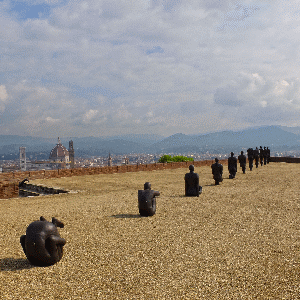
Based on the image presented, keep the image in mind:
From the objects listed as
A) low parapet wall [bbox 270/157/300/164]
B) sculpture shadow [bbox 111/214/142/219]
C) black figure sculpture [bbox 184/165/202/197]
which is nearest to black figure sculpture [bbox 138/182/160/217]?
sculpture shadow [bbox 111/214/142/219]

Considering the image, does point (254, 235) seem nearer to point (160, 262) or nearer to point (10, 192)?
point (160, 262)

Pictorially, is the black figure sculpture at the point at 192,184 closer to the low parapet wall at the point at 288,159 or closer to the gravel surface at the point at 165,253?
the gravel surface at the point at 165,253

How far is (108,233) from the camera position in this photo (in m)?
7.61

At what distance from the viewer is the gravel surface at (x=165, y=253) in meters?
4.57

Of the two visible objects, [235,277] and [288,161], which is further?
[288,161]

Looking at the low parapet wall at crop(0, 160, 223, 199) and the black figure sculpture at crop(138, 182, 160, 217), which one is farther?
the low parapet wall at crop(0, 160, 223, 199)

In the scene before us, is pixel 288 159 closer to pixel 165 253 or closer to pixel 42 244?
pixel 165 253

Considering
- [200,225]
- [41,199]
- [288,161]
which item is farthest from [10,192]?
[288,161]

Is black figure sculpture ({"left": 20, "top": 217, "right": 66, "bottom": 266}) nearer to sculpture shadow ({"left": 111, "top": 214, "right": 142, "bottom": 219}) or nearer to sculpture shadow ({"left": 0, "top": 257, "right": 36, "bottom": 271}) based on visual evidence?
sculpture shadow ({"left": 0, "top": 257, "right": 36, "bottom": 271})

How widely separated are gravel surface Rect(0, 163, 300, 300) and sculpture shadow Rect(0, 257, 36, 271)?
19mm

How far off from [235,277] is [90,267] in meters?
2.56

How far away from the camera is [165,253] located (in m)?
6.07

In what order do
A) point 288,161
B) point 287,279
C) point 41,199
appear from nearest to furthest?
point 287,279, point 41,199, point 288,161

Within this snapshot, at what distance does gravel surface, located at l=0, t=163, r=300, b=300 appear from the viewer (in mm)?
4566
